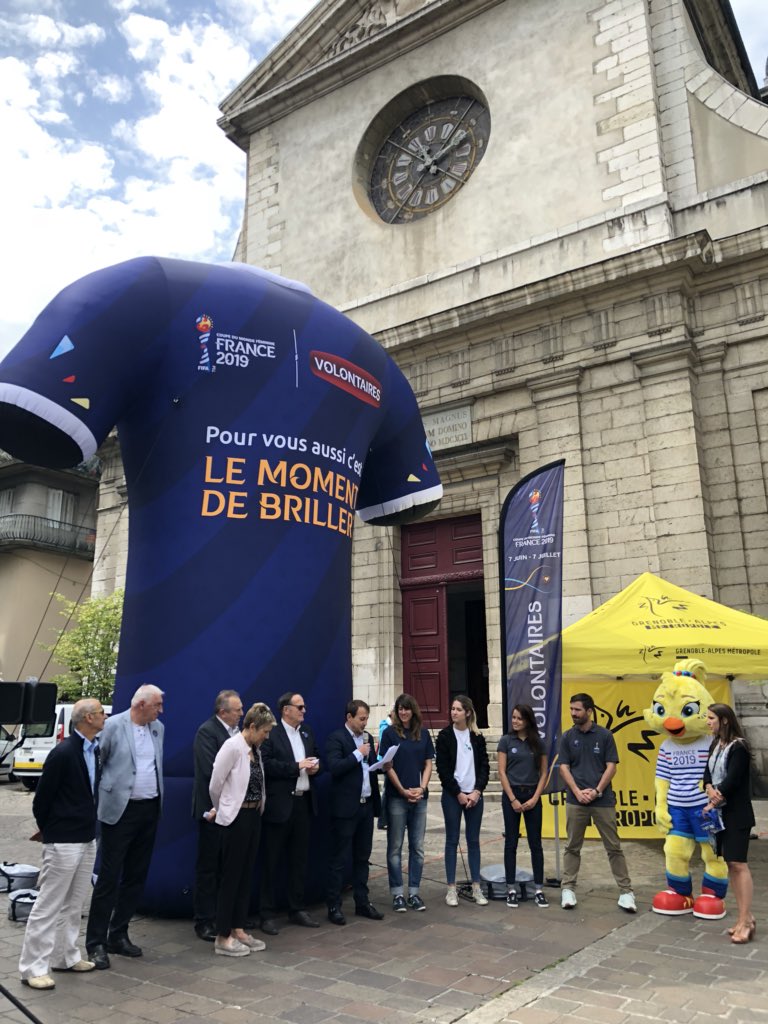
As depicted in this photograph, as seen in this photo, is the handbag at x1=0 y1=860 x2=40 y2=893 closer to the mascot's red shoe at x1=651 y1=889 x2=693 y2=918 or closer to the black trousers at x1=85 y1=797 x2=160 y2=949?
the black trousers at x1=85 y1=797 x2=160 y2=949

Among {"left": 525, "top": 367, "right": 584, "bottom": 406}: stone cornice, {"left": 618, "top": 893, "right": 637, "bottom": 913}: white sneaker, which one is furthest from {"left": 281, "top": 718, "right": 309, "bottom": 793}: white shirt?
{"left": 525, "top": 367, "right": 584, "bottom": 406}: stone cornice

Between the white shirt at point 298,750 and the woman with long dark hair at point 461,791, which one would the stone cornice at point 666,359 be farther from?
the white shirt at point 298,750

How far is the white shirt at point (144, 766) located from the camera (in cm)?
512

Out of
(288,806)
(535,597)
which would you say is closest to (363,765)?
(288,806)

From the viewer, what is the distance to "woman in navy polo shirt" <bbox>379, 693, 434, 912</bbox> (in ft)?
20.5

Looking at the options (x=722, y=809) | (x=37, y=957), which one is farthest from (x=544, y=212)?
(x=37, y=957)

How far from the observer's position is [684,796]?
6.15 m

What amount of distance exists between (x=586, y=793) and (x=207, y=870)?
2.91 metres

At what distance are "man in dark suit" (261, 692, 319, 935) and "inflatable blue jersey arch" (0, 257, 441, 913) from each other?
26cm

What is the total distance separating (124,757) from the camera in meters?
5.10

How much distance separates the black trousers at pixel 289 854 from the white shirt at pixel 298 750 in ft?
0.26

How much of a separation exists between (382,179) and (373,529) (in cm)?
810

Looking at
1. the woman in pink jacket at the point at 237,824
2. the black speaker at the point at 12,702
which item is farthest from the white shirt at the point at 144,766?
the black speaker at the point at 12,702

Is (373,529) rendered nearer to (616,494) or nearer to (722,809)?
(616,494)
